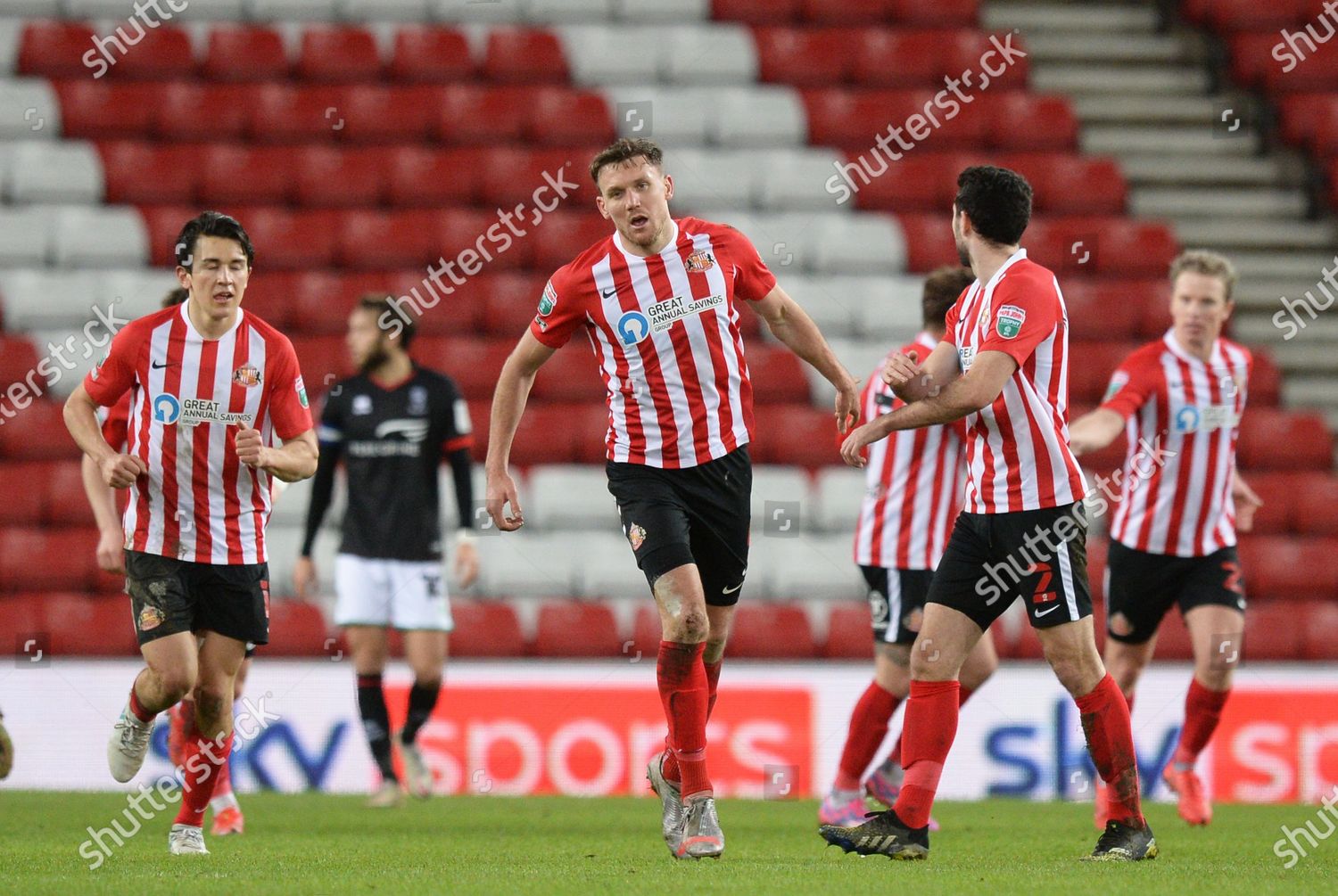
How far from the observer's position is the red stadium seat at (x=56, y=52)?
1281 cm

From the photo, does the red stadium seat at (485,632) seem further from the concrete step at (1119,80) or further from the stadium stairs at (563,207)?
the concrete step at (1119,80)

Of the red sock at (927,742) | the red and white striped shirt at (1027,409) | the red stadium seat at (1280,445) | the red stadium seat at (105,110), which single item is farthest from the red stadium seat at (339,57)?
the red sock at (927,742)

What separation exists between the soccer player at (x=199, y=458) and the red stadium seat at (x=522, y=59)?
7.92 metres

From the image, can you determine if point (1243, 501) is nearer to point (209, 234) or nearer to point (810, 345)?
point (810, 345)

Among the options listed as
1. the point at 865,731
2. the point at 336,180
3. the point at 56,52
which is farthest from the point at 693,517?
the point at 56,52

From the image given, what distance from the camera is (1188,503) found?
23.3 ft

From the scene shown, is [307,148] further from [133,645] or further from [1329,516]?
[1329,516]

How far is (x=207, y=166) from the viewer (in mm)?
12203

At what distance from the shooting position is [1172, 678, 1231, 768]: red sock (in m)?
7.19

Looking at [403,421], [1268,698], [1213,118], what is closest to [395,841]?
[403,421]

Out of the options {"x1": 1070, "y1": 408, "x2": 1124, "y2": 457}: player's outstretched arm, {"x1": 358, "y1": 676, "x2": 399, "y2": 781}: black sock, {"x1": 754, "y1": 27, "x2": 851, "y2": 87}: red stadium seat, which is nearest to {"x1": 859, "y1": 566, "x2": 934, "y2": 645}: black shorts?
{"x1": 1070, "y1": 408, "x2": 1124, "y2": 457}: player's outstretched arm

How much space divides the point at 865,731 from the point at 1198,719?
5.12 ft

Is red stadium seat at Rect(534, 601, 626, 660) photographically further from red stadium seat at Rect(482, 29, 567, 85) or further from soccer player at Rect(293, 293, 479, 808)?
red stadium seat at Rect(482, 29, 567, 85)

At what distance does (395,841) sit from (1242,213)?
936cm
